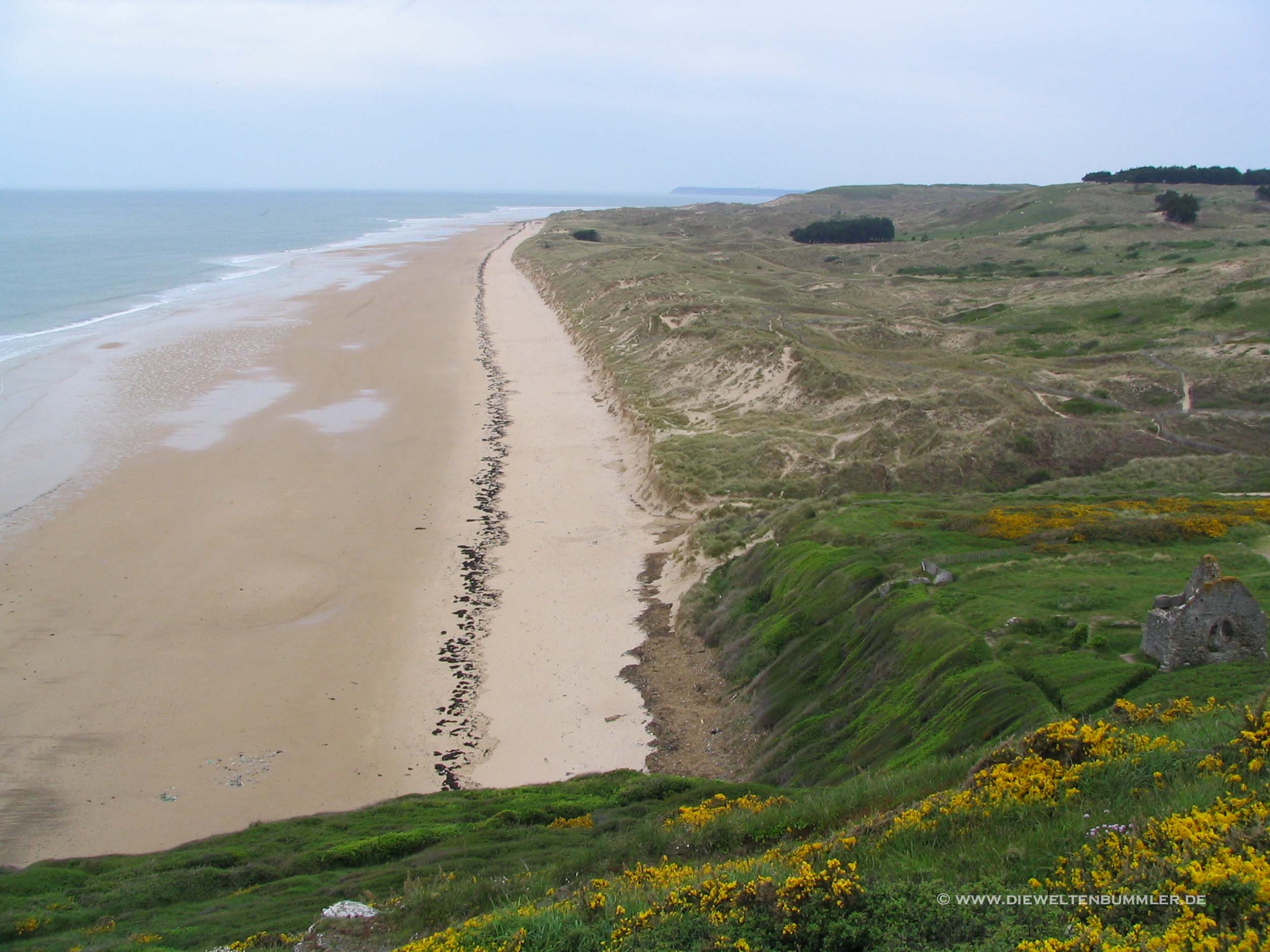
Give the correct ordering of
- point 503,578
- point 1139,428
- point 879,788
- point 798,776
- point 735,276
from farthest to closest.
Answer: point 735,276 < point 1139,428 < point 503,578 < point 798,776 < point 879,788

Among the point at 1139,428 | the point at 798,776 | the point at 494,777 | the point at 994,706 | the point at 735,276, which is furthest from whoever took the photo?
the point at 735,276

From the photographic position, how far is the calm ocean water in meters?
52.2

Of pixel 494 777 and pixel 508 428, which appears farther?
pixel 508 428

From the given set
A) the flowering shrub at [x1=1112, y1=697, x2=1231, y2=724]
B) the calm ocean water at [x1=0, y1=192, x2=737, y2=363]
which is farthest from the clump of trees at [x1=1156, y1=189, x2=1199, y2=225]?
the calm ocean water at [x1=0, y1=192, x2=737, y2=363]

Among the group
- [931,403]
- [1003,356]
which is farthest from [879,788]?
[1003,356]

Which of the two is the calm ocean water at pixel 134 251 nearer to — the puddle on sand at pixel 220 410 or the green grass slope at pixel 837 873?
the puddle on sand at pixel 220 410

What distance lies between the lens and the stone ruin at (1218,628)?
859 cm

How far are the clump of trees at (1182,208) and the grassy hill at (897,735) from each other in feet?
127

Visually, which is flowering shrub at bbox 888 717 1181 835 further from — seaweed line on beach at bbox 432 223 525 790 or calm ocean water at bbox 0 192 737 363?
calm ocean water at bbox 0 192 737 363

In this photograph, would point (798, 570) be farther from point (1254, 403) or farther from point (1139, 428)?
point (1254, 403)

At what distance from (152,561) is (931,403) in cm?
1962

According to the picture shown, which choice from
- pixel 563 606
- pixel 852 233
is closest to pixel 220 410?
pixel 563 606

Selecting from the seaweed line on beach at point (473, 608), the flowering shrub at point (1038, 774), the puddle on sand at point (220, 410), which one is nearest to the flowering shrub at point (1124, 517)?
the flowering shrub at point (1038, 774)

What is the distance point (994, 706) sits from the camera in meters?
8.81
